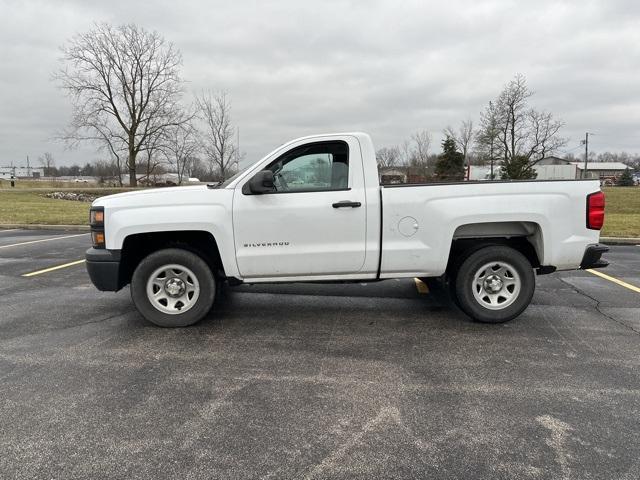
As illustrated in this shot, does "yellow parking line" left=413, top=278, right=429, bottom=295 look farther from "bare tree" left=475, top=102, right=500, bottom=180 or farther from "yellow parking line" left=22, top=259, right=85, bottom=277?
"bare tree" left=475, top=102, right=500, bottom=180

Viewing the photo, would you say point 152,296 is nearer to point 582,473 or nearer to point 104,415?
point 104,415

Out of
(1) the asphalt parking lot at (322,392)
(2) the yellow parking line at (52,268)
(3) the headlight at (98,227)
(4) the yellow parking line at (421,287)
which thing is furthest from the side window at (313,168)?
(2) the yellow parking line at (52,268)

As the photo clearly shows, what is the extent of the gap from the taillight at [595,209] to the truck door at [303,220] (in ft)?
7.64

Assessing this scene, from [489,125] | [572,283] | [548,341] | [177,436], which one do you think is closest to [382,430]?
[177,436]

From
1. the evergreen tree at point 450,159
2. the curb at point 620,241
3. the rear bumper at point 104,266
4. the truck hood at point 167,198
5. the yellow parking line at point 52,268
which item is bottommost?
the yellow parking line at point 52,268

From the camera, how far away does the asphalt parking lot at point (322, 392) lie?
8.21 ft

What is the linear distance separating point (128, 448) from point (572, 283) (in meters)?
6.44

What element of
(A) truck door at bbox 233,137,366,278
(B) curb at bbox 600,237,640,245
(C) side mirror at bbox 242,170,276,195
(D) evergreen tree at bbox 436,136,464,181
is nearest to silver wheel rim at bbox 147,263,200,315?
(A) truck door at bbox 233,137,366,278

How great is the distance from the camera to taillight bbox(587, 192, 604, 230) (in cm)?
448

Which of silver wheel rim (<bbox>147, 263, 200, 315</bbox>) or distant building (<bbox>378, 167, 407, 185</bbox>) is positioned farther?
distant building (<bbox>378, 167, 407, 185</bbox>)

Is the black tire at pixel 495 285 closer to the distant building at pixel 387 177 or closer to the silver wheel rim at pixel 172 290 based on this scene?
the distant building at pixel 387 177

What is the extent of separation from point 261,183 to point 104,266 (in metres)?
1.82

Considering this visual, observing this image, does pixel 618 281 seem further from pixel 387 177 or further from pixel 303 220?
pixel 303 220

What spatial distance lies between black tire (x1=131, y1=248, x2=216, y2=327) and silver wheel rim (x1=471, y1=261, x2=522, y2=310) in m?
2.83
